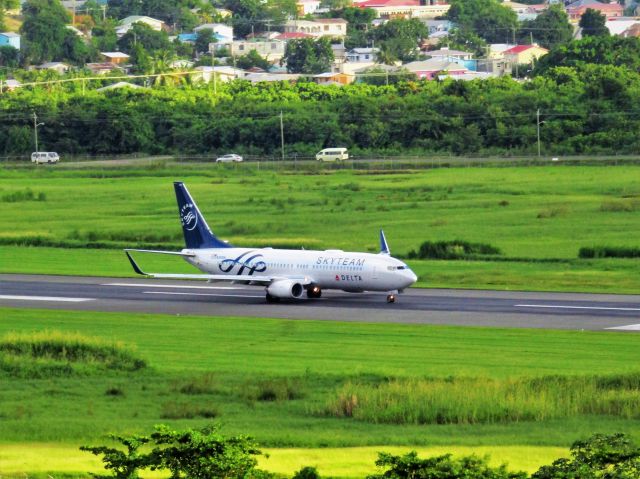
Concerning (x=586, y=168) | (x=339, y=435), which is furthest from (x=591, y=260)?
(x=586, y=168)

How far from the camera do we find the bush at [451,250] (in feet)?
333

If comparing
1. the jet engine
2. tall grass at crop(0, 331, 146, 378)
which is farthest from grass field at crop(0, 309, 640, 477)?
the jet engine

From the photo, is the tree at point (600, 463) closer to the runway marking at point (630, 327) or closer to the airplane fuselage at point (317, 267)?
the runway marking at point (630, 327)

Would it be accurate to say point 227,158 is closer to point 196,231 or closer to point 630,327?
point 196,231

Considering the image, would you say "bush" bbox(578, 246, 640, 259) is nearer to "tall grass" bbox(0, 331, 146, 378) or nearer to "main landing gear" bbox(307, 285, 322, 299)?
"main landing gear" bbox(307, 285, 322, 299)

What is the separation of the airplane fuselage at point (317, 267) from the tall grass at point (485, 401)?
23.9 metres

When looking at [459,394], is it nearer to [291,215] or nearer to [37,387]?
[37,387]

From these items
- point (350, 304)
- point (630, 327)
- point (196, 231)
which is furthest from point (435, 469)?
point (196, 231)

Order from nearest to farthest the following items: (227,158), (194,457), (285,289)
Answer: (194,457), (285,289), (227,158)

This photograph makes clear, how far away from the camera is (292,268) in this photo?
83312 millimetres

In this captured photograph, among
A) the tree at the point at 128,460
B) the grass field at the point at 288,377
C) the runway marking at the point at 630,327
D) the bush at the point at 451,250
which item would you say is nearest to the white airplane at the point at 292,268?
the grass field at the point at 288,377

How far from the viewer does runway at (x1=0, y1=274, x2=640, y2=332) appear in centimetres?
7444

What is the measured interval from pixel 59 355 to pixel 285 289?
20073 millimetres

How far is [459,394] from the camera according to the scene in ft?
175
